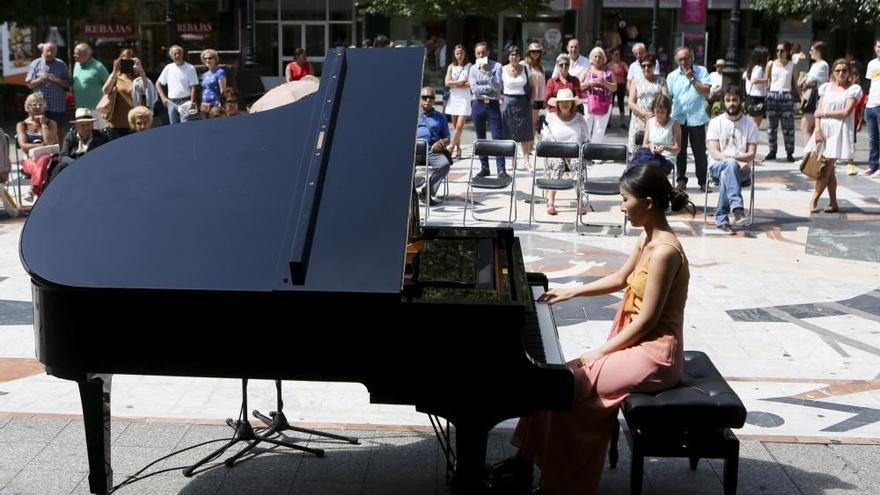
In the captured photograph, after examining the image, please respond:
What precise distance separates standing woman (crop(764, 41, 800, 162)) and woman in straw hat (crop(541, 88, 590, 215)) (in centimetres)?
542

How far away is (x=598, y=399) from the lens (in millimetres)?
4992

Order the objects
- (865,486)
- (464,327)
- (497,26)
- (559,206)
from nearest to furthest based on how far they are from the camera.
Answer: (464,327), (865,486), (559,206), (497,26)

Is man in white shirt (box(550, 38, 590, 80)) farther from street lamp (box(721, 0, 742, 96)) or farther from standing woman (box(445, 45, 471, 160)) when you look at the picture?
street lamp (box(721, 0, 742, 96))

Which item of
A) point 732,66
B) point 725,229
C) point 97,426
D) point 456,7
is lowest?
point 725,229

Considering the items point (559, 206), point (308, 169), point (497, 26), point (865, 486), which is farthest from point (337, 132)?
point (497, 26)

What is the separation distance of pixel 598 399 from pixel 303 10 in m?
31.3

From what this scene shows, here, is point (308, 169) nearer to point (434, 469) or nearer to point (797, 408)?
point (434, 469)

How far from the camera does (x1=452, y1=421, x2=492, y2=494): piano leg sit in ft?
14.5

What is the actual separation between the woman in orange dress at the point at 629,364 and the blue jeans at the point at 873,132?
11.7m

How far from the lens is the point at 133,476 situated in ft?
18.2

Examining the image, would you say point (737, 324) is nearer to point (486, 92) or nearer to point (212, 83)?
point (486, 92)

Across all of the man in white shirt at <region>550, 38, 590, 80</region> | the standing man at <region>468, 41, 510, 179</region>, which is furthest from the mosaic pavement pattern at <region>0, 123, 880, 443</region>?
the man in white shirt at <region>550, 38, 590, 80</region>

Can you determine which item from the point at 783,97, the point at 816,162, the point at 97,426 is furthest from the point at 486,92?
the point at 97,426

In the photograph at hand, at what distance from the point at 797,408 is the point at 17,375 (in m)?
5.00
